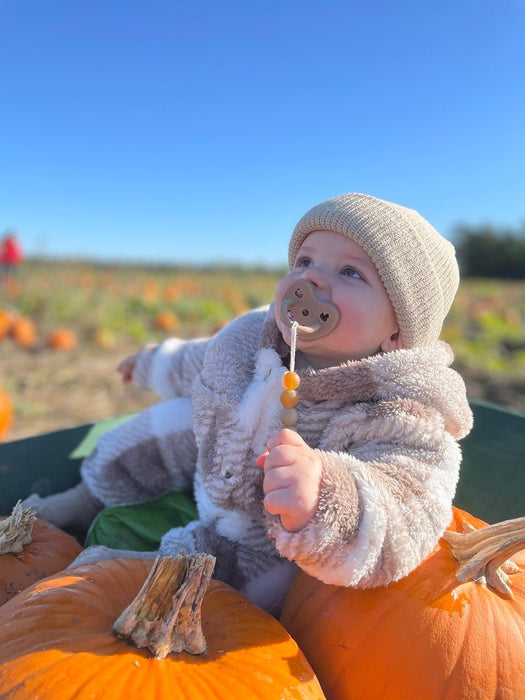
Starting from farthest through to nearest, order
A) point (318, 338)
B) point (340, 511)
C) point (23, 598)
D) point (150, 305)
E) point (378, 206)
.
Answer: point (150, 305)
point (378, 206)
point (318, 338)
point (23, 598)
point (340, 511)

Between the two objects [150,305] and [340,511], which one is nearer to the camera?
[340,511]

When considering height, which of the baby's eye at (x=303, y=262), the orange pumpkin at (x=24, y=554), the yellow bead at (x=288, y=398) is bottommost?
the orange pumpkin at (x=24, y=554)

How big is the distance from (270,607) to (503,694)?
1.79 feet

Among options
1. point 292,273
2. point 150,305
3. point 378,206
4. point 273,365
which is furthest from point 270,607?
point 150,305

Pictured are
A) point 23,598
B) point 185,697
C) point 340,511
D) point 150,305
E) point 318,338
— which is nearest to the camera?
point 185,697

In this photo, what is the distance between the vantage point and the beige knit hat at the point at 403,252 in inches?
49.8

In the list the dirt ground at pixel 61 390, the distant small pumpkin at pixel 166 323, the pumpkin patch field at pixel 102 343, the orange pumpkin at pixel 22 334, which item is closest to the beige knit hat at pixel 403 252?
the pumpkin patch field at pixel 102 343

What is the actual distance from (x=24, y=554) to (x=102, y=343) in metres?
5.33

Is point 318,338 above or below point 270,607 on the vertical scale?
above

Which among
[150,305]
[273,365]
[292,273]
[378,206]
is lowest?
[150,305]

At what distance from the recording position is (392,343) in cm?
134

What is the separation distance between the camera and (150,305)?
9172mm

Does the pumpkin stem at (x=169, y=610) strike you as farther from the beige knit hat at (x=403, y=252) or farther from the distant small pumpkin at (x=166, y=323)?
the distant small pumpkin at (x=166, y=323)

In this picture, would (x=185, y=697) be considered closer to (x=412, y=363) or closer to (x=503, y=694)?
(x=503, y=694)
